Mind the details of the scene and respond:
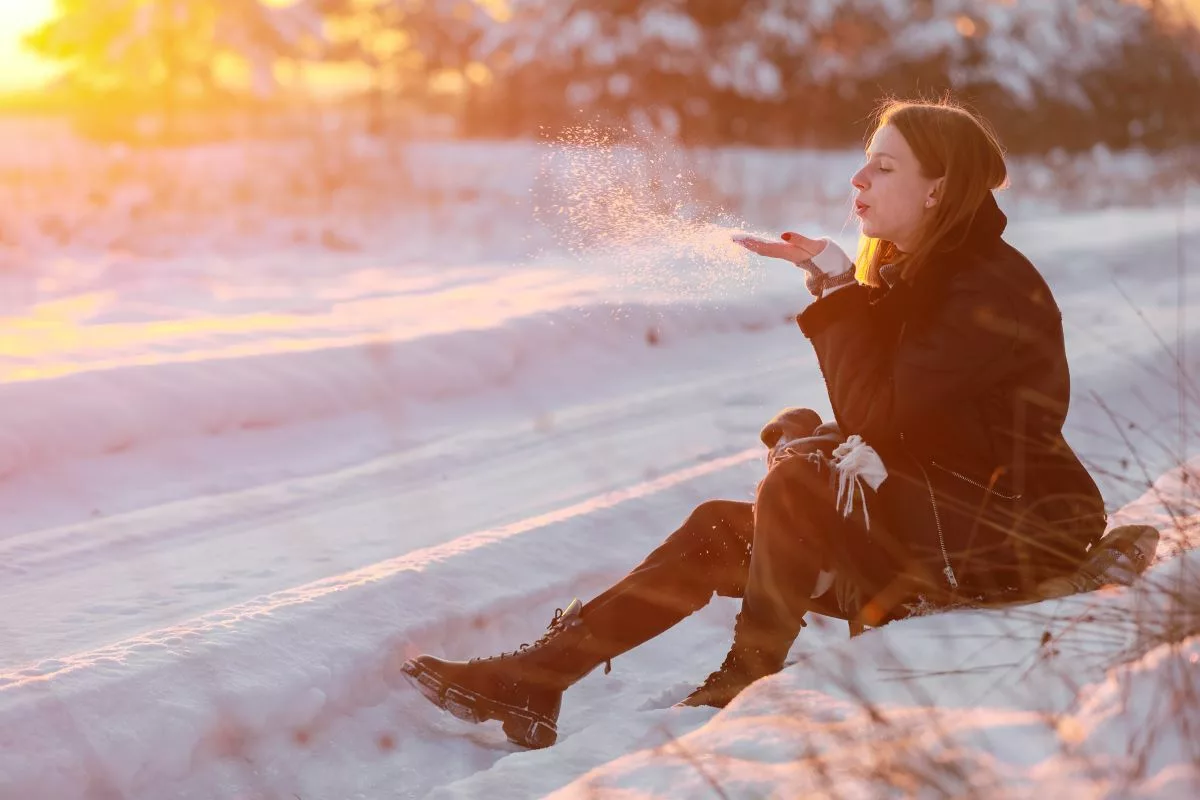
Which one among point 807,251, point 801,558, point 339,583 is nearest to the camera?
point 801,558

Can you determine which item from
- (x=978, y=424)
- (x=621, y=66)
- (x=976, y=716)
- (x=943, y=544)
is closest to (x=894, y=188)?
(x=978, y=424)

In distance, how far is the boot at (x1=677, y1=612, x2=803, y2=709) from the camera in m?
3.17

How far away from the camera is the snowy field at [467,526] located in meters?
2.50

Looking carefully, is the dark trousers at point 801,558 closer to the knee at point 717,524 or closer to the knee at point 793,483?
the knee at point 793,483

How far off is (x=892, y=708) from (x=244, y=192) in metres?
13.1

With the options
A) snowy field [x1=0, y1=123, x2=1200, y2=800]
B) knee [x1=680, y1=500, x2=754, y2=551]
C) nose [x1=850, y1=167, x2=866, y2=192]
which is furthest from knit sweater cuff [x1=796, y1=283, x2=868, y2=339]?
snowy field [x1=0, y1=123, x2=1200, y2=800]

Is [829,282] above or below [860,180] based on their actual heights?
below

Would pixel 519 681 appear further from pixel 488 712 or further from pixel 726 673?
pixel 726 673

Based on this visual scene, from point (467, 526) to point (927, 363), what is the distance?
7.02ft

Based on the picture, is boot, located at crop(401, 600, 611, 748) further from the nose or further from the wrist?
the nose

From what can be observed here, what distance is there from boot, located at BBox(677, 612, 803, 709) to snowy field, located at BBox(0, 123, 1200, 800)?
0.09 meters

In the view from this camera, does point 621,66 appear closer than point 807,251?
No

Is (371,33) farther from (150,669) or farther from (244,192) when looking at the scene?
(150,669)

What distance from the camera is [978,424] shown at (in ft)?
10.3
